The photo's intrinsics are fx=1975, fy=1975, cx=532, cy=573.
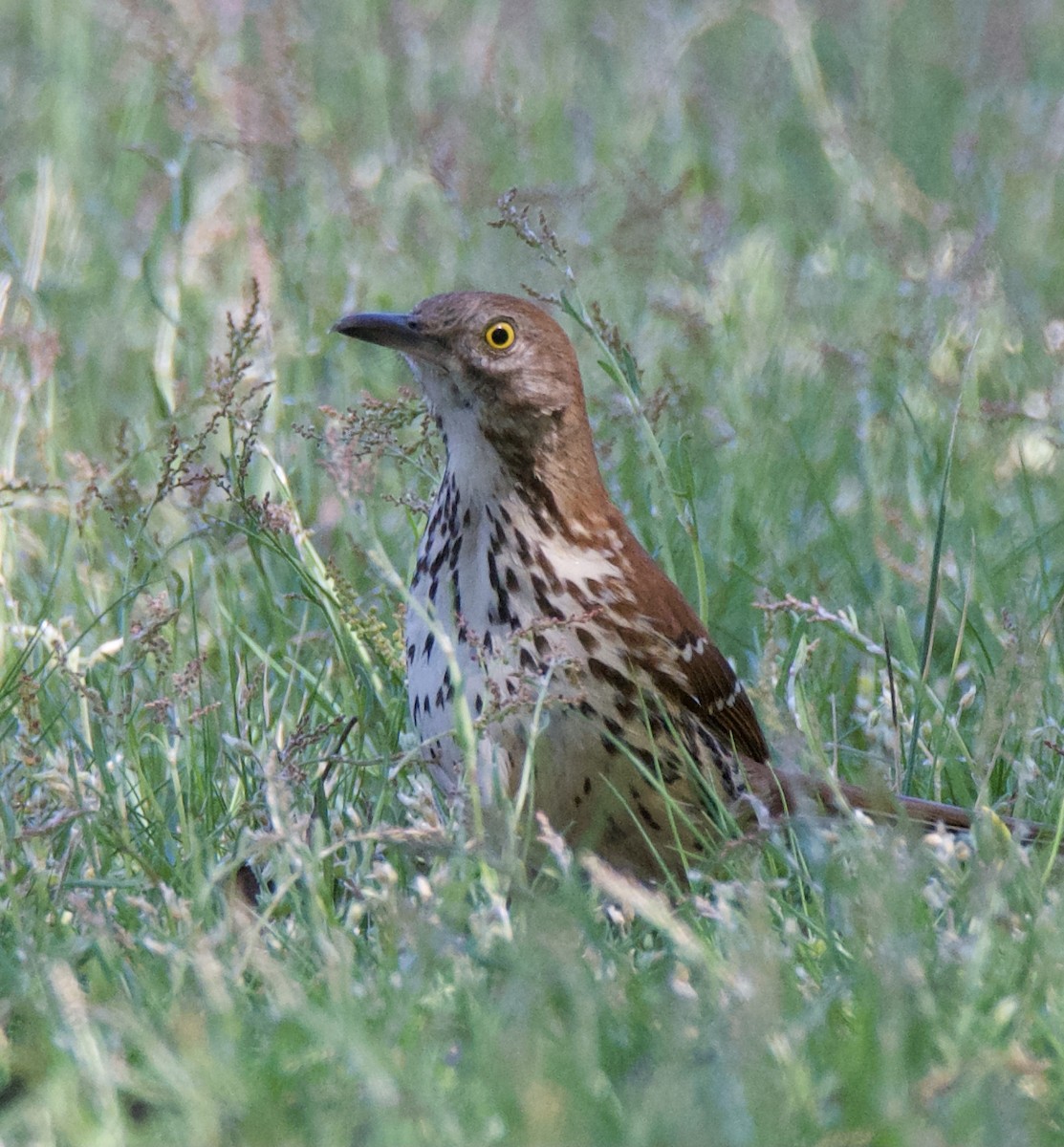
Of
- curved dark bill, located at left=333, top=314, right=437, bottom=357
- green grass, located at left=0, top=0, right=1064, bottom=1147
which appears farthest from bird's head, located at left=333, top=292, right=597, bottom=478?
green grass, located at left=0, top=0, right=1064, bottom=1147

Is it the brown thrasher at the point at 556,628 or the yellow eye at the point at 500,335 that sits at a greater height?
the yellow eye at the point at 500,335

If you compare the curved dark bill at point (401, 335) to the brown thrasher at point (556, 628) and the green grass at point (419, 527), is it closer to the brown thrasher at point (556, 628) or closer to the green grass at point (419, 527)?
the brown thrasher at point (556, 628)

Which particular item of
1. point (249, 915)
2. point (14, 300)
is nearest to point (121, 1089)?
point (249, 915)

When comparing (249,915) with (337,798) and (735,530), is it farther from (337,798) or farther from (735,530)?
(735,530)

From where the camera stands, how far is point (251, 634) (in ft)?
14.6

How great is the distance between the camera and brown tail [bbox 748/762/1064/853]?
A: 3277 millimetres

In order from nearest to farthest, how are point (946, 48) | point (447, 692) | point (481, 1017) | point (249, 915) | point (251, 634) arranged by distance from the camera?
point (481, 1017), point (249, 915), point (447, 692), point (251, 634), point (946, 48)

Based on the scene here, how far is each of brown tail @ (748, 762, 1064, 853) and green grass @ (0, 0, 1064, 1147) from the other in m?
0.10

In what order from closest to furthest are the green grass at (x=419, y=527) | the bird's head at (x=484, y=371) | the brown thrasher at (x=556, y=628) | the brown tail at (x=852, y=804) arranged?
the green grass at (x=419, y=527)
the brown tail at (x=852, y=804)
the brown thrasher at (x=556, y=628)
the bird's head at (x=484, y=371)

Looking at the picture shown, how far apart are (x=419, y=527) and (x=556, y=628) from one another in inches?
39.7

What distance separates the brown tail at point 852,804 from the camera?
328 centimetres

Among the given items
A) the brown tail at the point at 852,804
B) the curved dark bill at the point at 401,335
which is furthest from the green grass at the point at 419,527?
the curved dark bill at the point at 401,335

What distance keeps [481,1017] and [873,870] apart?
0.57m

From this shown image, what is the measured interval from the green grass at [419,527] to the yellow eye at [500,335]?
0.43 feet
